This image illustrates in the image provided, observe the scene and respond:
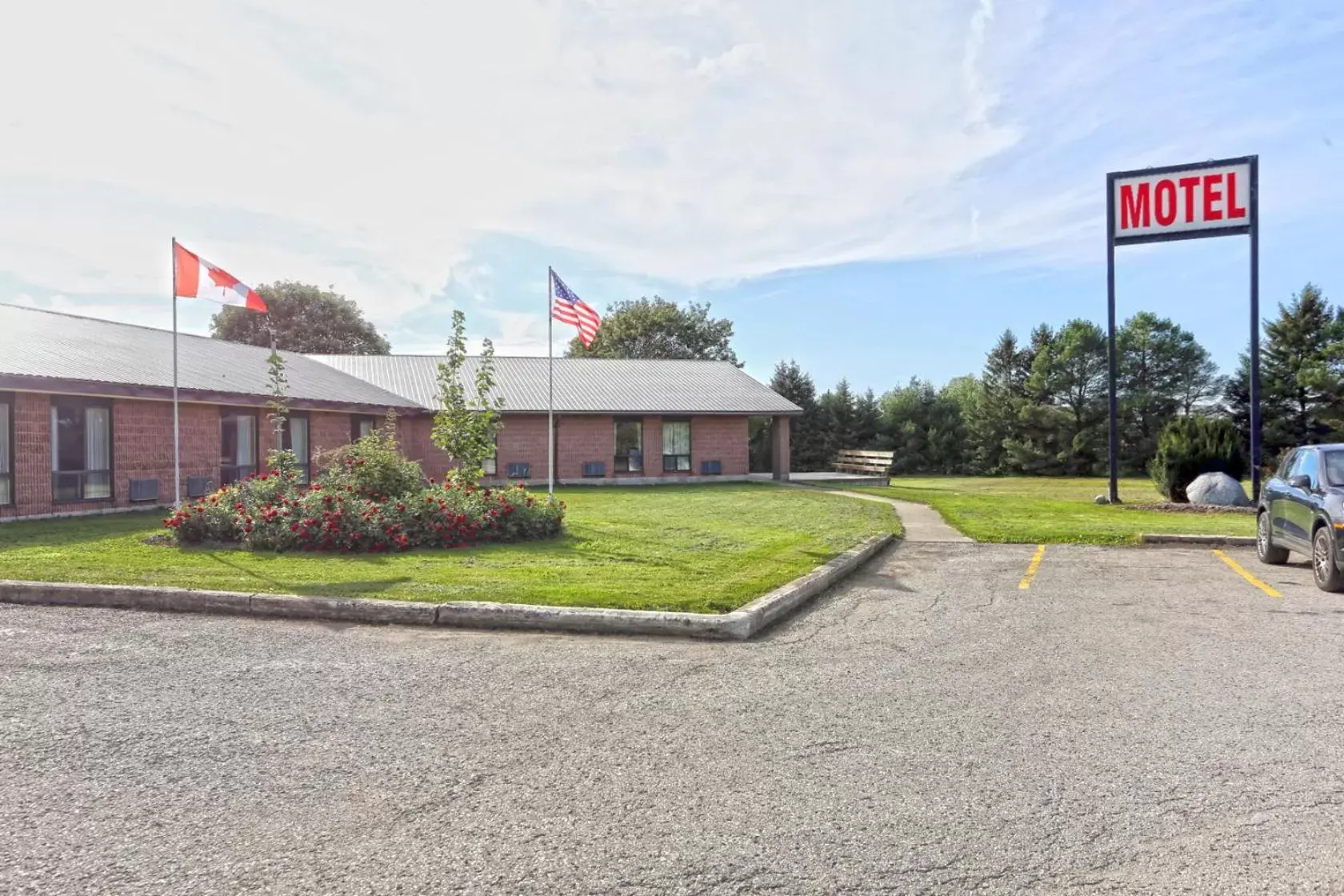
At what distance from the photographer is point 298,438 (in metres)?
23.9

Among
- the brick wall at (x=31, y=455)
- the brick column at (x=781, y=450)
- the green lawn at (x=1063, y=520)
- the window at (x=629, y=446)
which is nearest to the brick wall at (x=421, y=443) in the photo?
the window at (x=629, y=446)

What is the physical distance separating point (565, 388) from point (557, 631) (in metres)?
24.8

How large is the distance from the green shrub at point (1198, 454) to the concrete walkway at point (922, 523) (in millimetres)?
5694

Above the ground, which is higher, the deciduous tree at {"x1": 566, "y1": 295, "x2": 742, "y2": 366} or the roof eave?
the deciduous tree at {"x1": 566, "y1": 295, "x2": 742, "y2": 366}

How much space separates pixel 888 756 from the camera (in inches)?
173

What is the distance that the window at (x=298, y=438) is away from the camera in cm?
2348

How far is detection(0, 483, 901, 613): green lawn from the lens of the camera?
27.4ft

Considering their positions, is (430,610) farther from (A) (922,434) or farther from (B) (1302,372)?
(B) (1302,372)

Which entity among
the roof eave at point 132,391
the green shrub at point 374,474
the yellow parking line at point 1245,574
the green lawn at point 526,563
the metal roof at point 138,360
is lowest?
Answer: the yellow parking line at point 1245,574

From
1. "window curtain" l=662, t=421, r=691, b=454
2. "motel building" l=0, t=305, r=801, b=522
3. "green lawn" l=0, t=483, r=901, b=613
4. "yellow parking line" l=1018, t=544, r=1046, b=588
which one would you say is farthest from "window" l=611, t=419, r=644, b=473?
"yellow parking line" l=1018, t=544, r=1046, b=588

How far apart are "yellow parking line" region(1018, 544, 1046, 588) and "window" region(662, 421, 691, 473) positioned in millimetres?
18303

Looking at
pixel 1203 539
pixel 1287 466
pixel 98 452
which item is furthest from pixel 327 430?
pixel 1287 466

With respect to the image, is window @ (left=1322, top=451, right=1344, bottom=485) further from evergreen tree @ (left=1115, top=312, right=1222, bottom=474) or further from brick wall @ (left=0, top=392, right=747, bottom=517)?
evergreen tree @ (left=1115, top=312, right=1222, bottom=474)

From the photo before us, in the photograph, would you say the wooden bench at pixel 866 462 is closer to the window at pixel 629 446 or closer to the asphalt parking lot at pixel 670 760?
the window at pixel 629 446
